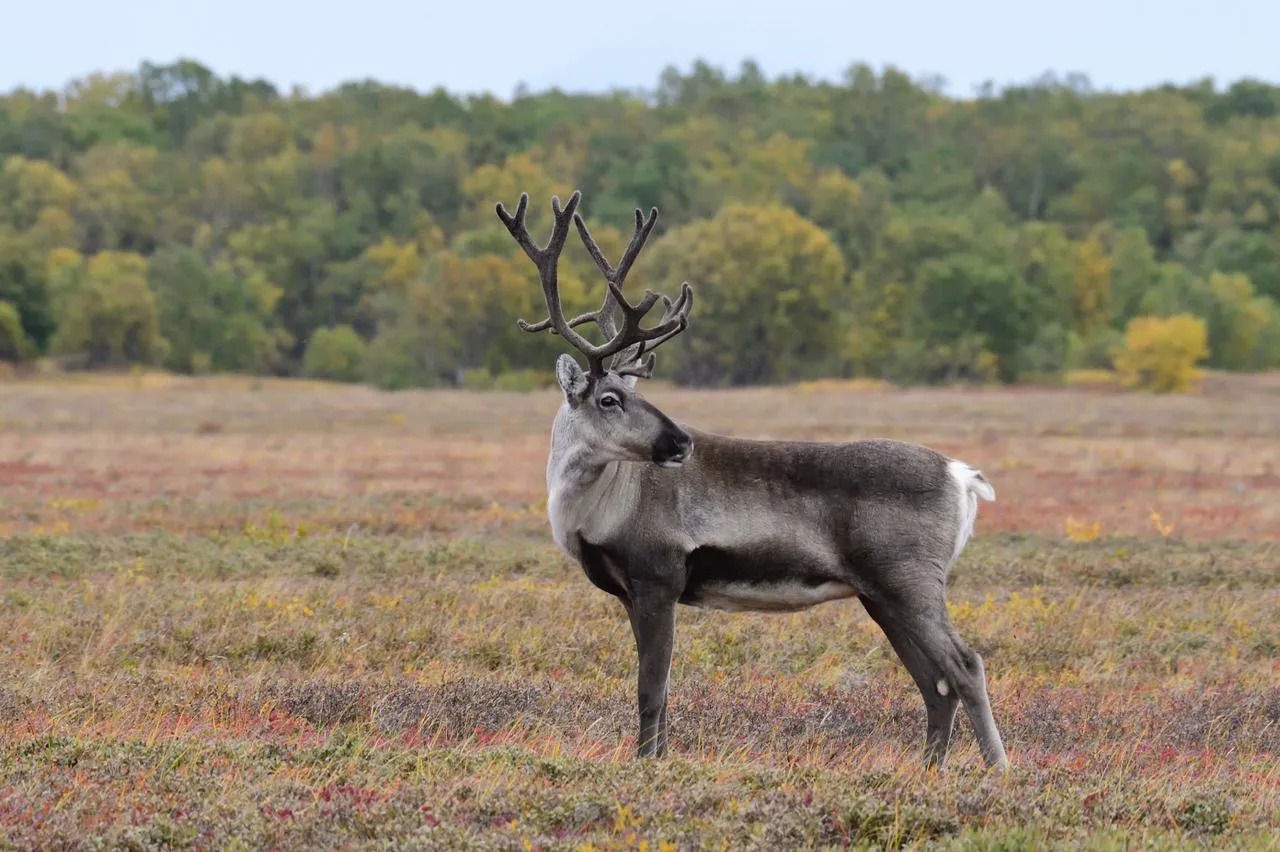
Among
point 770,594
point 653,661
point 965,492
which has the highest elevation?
point 965,492

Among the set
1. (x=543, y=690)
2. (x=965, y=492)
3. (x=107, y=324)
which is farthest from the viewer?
(x=107, y=324)

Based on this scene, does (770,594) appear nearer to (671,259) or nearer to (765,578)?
(765,578)

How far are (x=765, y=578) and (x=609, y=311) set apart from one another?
2.42 meters

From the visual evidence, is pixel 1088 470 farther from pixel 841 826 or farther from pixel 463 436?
pixel 841 826

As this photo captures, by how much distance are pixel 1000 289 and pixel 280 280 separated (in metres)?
73.6

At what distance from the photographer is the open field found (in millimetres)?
7383

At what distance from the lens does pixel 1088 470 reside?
34.9 metres

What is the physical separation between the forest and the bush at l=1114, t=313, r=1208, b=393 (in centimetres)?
46

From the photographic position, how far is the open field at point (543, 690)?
7.38 metres

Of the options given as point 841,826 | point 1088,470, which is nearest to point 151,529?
point 841,826

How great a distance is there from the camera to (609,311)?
11.1 m

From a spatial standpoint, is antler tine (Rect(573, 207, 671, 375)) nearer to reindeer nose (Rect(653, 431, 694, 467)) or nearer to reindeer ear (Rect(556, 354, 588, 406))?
reindeer ear (Rect(556, 354, 588, 406))

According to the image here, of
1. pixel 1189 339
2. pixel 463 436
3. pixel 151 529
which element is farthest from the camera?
pixel 1189 339

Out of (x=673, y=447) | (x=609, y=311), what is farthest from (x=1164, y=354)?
(x=673, y=447)
